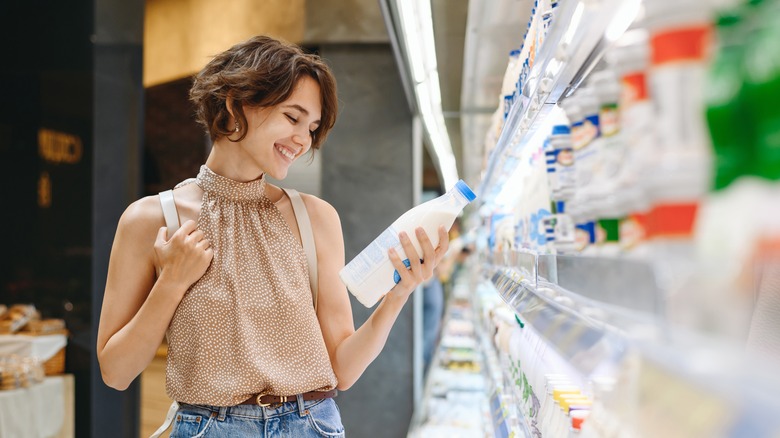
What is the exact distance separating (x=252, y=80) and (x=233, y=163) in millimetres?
189

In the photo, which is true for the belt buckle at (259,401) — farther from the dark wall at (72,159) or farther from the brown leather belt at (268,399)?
the dark wall at (72,159)

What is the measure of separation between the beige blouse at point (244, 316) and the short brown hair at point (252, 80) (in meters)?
0.13

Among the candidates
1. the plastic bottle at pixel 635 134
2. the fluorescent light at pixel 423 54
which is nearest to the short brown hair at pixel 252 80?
the fluorescent light at pixel 423 54

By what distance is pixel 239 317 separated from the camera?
1276mm

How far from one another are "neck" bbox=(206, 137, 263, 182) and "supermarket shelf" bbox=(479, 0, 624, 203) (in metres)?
0.56

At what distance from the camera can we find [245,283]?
132 cm

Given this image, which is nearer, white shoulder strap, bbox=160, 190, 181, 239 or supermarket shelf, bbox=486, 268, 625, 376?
supermarket shelf, bbox=486, 268, 625, 376

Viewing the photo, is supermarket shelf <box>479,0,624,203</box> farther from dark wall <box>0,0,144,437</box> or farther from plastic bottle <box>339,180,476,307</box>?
dark wall <box>0,0,144,437</box>

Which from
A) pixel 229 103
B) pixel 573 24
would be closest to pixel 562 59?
pixel 573 24

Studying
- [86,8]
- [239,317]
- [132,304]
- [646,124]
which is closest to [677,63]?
[646,124]

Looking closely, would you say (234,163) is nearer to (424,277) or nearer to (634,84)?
(424,277)

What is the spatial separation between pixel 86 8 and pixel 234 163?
9.35ft

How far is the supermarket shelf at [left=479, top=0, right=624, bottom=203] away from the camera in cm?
65

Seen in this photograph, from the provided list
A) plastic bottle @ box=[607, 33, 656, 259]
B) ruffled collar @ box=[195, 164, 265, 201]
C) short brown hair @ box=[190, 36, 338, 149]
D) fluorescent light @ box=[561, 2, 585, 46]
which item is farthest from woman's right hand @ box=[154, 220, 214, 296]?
plastic bottle @ box=[607, 33, 656, 259]
